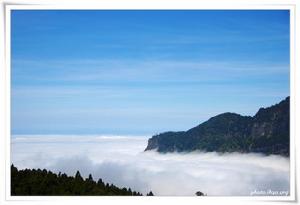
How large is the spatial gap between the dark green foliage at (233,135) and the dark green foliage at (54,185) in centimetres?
35

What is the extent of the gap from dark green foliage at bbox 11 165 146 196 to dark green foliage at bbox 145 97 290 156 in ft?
1.13

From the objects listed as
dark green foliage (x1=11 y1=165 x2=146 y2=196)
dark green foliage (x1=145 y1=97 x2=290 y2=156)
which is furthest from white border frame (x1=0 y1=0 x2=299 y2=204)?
dark green foliage (x1=145 y1=97 x2=290 y2=156)

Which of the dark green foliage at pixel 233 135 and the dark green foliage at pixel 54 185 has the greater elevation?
the dark green foliage at pixel 233 135

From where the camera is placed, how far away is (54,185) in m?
3.31

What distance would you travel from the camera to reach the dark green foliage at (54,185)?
3268 mm

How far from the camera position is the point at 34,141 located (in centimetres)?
336

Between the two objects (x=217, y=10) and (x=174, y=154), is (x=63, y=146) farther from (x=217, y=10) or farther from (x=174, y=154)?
(x=217, y=10)

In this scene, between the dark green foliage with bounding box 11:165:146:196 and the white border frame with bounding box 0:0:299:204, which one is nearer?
the white border frame with bounding box 0:0:299:204

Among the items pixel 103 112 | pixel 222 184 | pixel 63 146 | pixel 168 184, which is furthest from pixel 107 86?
pixel 222 184

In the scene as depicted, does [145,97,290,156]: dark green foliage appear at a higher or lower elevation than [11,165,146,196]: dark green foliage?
higher

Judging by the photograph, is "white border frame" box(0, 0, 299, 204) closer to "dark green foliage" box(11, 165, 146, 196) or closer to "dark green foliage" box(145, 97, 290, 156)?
"dark green foliage" box(11, 165, 146, 196)

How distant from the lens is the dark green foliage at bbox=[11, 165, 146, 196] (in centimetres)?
327
